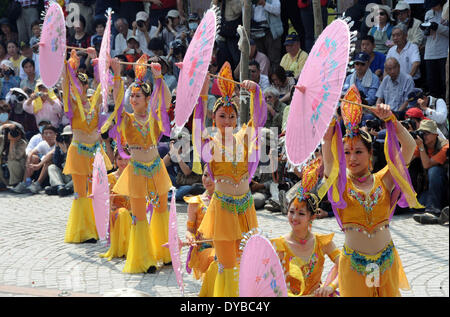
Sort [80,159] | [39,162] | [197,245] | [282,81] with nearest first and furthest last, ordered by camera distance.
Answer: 1. [197,245]
2. [80,159]
3. [282,81]
4. [39,162]

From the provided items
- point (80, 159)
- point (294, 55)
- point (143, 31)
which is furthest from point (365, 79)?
point (143, 31)

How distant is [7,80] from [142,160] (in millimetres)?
8360

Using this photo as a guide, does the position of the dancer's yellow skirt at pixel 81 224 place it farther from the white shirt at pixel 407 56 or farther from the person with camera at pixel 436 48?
the person with camera at pixel 436 48

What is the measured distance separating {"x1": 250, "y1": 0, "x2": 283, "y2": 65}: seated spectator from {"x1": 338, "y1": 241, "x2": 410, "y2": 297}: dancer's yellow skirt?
823 cm

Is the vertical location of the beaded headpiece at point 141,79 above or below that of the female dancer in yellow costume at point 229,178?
above

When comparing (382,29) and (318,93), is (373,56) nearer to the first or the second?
(382,29)

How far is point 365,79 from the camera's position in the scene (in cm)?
1055

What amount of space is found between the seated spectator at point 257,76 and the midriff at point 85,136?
11.7 feet

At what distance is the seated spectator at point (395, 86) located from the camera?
394 inches

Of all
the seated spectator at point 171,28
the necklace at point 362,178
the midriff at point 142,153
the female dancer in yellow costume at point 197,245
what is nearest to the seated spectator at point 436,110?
the midriff at point 142,153

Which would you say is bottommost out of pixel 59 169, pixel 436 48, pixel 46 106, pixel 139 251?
pixel 139 251

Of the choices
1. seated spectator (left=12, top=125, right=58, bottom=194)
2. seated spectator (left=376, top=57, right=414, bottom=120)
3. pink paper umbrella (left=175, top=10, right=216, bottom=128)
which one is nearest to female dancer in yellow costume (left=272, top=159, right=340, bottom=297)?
pink paper umbrella (left=175, top=10, right=216, bottom=128)

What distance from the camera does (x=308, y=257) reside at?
5.09m

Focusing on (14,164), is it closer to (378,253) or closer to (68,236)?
(68,236)
